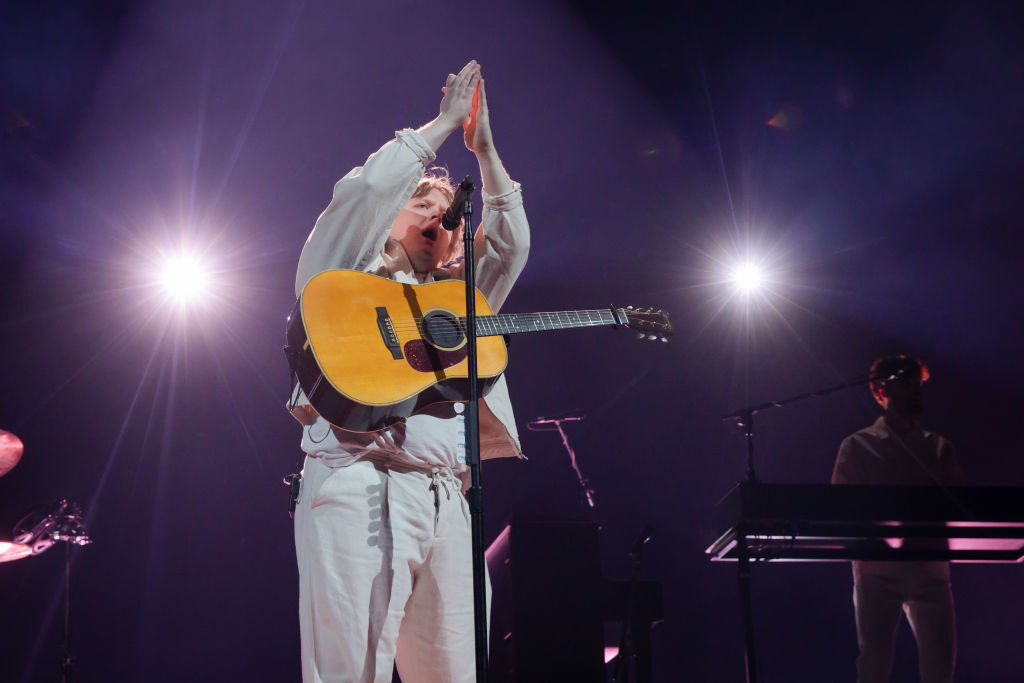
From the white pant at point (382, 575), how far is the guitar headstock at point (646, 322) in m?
0.86

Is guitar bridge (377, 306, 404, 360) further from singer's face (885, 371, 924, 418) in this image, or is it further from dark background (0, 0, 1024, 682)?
dark background (0, 0, 1024, 682)

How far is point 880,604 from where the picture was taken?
13.3 ft

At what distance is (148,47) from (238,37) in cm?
56

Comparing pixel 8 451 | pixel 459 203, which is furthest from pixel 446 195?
pixel 8 451

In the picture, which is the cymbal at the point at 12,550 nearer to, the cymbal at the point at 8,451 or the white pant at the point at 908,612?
the cymbal at the point at 8,451

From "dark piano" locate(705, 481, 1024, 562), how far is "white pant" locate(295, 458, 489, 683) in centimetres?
179

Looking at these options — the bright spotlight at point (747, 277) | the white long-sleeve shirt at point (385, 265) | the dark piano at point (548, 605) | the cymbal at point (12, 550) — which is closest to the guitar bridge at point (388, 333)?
the white long-sleeve shirt at point (385, 265)

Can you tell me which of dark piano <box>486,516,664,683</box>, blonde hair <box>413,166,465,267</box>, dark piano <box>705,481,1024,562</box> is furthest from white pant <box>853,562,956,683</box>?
blonde hair <box>413,166,465,267</box>

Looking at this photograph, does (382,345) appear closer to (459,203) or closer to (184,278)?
(459,203)

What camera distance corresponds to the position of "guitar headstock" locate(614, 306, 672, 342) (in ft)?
8.86

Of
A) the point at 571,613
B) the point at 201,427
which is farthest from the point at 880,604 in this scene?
the point at 201,427

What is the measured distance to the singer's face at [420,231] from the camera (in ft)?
8.36

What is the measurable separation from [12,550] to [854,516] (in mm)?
4304

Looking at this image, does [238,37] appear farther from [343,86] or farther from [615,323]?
[615,323]
